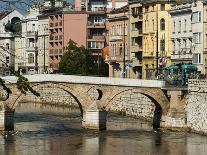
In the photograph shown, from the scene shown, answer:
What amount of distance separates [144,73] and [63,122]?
30.1 meters

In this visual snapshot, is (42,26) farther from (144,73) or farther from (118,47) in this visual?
(144,73)

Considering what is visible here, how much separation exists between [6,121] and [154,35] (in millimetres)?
37479

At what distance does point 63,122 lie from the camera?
237 ft

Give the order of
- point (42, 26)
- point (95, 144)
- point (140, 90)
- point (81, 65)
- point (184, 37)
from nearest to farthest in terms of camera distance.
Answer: point (95, 144) < point (140, 90) < point (184, 37) < point (81, 65) < point (42, 26)

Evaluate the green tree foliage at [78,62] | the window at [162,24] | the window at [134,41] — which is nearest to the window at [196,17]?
the window at [162,24]

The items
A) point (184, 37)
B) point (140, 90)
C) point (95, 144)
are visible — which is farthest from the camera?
point (184, 37)

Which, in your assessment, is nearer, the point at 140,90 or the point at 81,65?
the point at 140,90

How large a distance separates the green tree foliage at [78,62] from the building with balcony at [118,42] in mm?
2013

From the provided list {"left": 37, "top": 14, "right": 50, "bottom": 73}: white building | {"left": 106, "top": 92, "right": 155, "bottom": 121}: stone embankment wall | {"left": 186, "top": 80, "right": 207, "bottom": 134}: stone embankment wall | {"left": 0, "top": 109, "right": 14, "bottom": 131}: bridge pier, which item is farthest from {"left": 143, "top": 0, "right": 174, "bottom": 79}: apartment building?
{"left": 37, "top": 14, "right": 50, "bottom": 73}: white building

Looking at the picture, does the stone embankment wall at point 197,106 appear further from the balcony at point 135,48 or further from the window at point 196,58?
the balcony at point 135,48

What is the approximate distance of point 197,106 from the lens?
61.9 metres

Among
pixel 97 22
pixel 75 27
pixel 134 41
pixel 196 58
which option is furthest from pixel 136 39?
pixel 196 58

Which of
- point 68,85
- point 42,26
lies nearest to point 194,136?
point 68,85

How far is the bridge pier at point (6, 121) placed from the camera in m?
63.7
